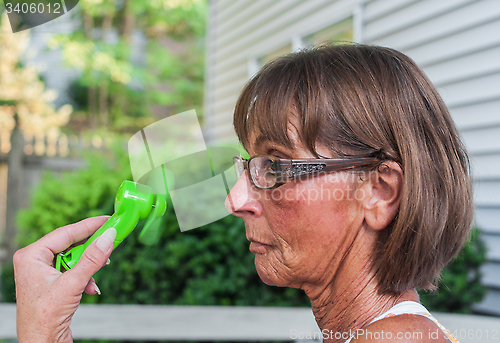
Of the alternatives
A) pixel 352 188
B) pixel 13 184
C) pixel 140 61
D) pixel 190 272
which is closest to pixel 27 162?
pixel 13 184

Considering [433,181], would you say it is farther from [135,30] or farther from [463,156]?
[135,30]

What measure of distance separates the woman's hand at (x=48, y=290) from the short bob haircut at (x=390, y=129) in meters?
0.62

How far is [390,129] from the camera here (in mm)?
1143

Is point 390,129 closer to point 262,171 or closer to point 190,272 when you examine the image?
point 262,171

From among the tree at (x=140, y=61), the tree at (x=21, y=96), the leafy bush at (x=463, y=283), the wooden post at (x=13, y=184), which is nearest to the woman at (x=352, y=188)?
the leafy bush at (x=463, y=283)

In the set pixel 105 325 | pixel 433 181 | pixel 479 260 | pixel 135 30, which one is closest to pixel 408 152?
pixel 433 181

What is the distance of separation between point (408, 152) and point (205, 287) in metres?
3.06

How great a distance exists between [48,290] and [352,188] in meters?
0.90

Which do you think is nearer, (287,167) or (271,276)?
(287,167)

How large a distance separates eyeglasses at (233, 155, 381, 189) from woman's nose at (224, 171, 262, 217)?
0.04 m

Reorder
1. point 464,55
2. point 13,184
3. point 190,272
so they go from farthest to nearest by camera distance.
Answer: point 13,184, point 190,272, point 464,55

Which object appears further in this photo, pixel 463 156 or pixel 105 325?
pixel 105 325

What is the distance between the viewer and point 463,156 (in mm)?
1260

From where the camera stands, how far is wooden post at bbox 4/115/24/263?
6.66m
